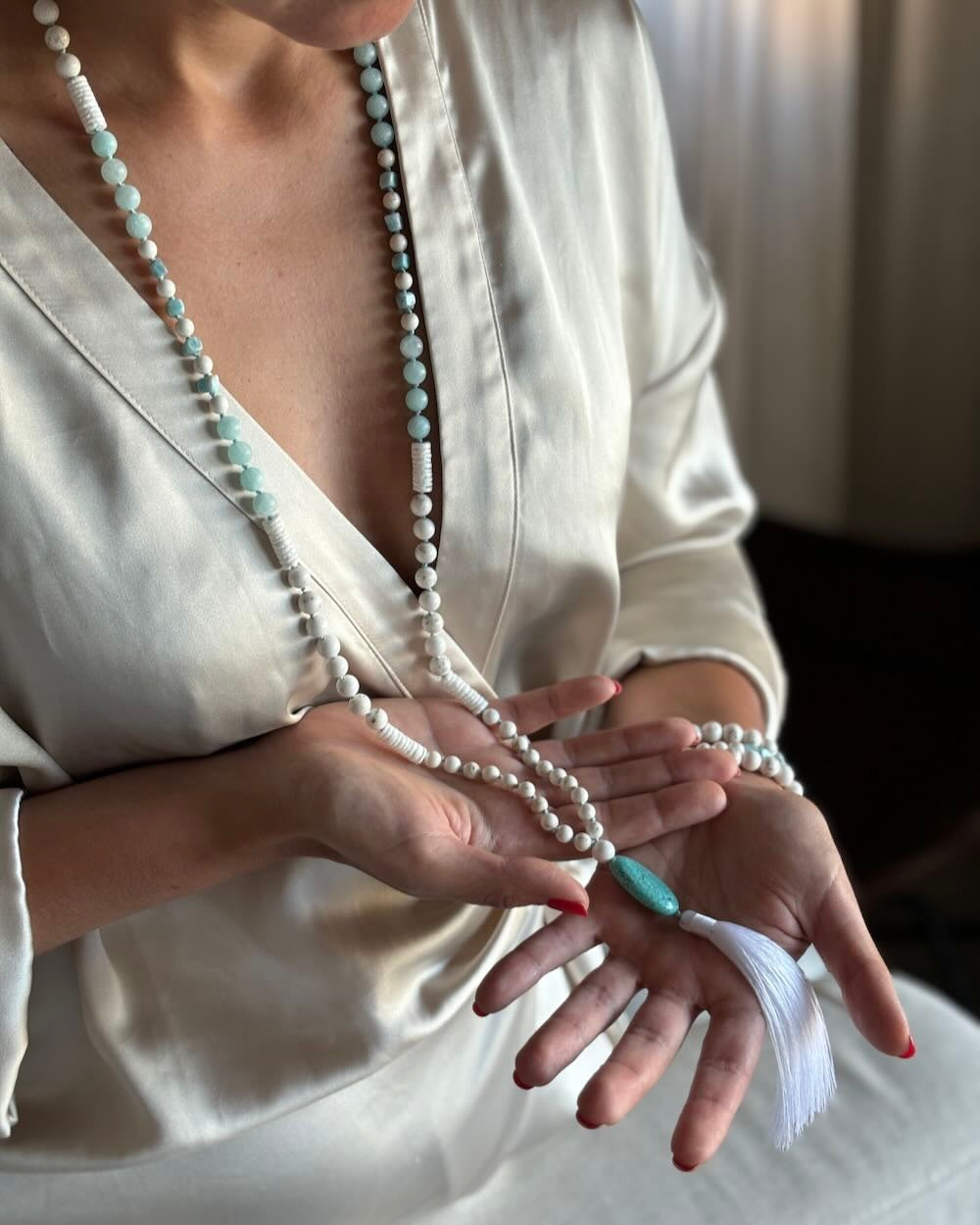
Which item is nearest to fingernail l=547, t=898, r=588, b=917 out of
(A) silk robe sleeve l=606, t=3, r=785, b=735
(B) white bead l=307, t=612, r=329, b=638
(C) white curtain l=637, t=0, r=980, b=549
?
(B) white bead l=307, t=612, r=329, b=638

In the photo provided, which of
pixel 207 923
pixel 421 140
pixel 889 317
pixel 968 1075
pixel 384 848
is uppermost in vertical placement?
pixel 421 140

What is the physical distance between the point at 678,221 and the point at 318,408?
0.35 m

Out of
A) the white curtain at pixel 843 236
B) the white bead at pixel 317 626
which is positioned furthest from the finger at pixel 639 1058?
the white curtain at pixel 843 236

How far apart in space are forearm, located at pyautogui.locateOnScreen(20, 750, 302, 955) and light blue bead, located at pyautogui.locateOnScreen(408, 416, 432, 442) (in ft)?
0.70

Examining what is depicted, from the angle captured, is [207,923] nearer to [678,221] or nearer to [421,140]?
[421,140]

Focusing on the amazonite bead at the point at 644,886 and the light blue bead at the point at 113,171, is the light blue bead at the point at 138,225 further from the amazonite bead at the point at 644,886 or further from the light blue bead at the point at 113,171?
the amazonite bead at the point at 644,886

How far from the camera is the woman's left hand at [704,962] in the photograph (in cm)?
65

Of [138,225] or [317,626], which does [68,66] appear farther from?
[317,626]

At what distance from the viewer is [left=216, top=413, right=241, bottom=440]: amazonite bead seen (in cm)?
75

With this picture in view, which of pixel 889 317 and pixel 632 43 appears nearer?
pixel 632 43

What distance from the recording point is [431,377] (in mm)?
837

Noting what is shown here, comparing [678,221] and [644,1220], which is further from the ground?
[678,221]

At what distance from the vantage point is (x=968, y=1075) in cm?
95

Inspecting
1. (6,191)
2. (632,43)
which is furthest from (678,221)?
(6,191)
